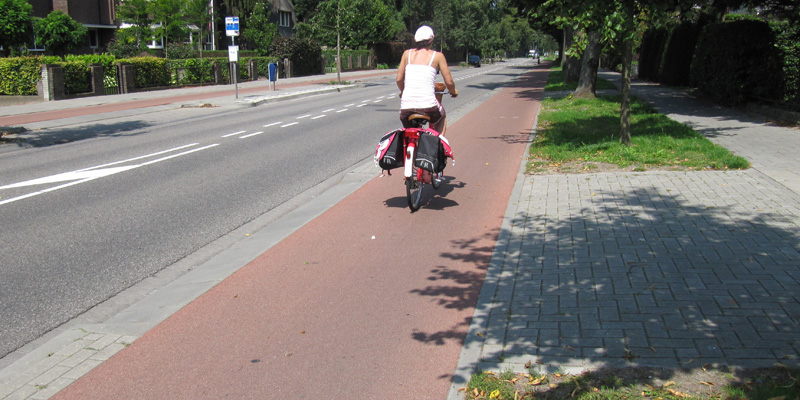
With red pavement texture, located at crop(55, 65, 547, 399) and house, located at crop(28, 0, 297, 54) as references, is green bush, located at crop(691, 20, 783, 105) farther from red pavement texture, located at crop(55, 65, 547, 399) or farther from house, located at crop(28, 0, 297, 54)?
house, located at crop(28, 0, 297, 54)

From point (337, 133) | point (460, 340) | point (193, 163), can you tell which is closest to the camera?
point (460, 340)

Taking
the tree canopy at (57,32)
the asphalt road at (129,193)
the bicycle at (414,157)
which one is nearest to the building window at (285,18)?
the tree canopy at (57,32)

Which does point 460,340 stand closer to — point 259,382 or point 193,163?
point 259,382

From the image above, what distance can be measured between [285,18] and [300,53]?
1105 inches

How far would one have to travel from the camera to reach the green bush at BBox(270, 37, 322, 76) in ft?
152

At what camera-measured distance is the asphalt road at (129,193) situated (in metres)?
5.37

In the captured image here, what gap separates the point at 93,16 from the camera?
45281 mm

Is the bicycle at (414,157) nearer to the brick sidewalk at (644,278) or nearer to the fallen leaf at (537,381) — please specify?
the brick sidewalk at (644,278)

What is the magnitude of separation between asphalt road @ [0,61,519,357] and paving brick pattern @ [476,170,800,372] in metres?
3.16

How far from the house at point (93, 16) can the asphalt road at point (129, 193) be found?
97.5ft

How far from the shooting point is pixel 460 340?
13.4 feet

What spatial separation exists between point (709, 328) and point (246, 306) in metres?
3.02

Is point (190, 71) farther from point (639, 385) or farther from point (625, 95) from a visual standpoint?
point (639, 385)

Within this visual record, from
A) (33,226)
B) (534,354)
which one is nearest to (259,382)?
(534,354)
